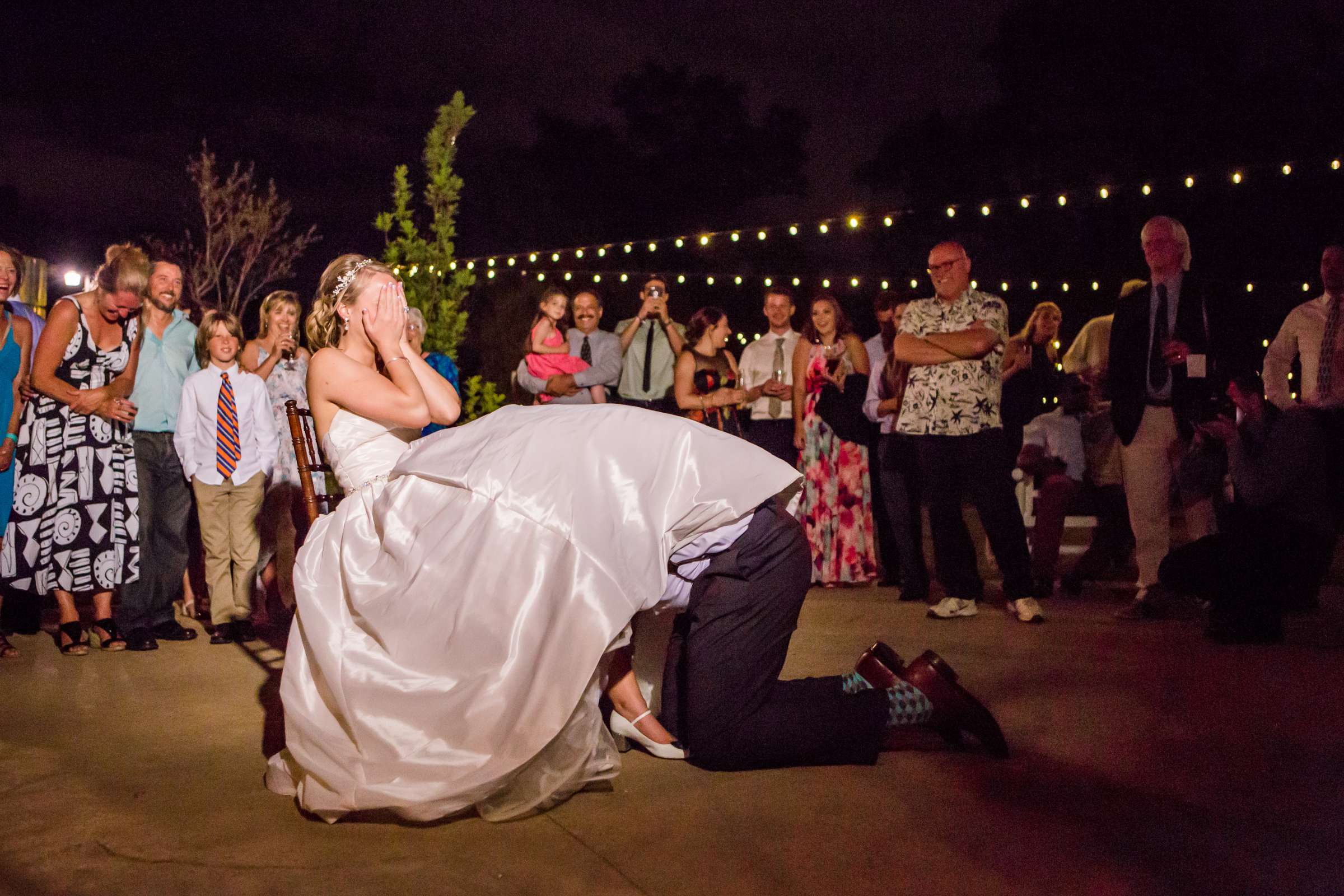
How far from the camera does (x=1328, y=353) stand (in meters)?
5.61

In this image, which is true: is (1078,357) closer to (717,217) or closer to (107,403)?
(107,403)

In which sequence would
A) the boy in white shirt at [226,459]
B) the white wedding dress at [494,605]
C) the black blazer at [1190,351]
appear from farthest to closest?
1. the black blazer at [1190,351]
2. the boy in white shirt at [226,459]
3. the white wedding dress at [494,605]

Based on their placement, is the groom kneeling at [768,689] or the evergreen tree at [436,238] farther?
the evergreen tree at [436,238]

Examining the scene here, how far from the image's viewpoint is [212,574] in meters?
5.43

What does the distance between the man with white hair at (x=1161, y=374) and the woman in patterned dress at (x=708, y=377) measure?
2.40 metres

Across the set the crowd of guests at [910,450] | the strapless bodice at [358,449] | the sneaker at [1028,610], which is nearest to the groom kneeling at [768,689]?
the strapless bodice at [358,449]

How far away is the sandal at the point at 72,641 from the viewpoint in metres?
5.00

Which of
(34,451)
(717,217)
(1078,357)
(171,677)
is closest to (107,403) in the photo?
(34,451)

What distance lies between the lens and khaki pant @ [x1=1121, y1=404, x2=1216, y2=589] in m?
5.55

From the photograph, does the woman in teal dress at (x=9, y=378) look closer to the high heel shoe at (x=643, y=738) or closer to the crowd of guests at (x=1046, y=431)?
the high heel shoe at (x=643, y=738)

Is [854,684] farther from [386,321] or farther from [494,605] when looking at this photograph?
[386,321]

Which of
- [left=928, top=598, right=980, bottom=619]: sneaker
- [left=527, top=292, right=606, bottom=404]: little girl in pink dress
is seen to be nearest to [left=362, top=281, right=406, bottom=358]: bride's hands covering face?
[left=928, top=598, right=980, bottom=619]: sneaker

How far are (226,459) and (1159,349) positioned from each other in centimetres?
472

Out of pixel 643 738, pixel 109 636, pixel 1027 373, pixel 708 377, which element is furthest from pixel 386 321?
pixel 1027 373
